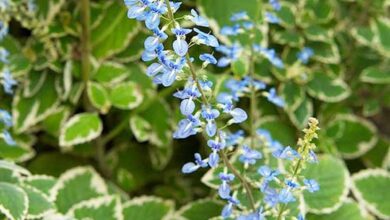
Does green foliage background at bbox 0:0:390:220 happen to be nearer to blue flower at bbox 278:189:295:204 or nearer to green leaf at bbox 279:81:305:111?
green leaf at bbox 279:81:305:111

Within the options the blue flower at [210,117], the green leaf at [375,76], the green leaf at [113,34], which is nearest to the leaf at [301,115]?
the green leaf at [375,76]

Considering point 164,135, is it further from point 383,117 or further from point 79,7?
point 383,117

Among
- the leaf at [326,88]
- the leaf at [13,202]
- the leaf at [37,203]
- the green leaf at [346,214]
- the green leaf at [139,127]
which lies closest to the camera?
the leaf at [13,202]

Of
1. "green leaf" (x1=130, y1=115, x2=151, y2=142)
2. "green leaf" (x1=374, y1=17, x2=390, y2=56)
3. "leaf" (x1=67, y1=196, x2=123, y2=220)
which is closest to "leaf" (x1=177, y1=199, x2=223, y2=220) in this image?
"leaf" (x1=67, y1=196, x2=123, y2=220)

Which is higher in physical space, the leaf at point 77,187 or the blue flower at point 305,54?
the blue flower at point 305,54

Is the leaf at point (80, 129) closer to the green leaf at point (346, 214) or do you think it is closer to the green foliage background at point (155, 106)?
the green foliage background at point (155, 106)

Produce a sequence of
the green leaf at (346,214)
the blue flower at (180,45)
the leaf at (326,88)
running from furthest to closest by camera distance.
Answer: the leaf at (326,88), the green leaf at (346,214), the blue flower at (180,45)

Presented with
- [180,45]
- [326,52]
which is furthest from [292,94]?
[180,45]
